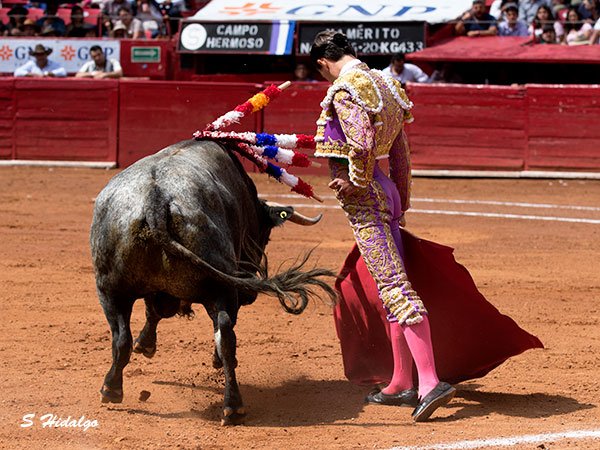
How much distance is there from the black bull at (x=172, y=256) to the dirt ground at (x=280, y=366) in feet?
0.84

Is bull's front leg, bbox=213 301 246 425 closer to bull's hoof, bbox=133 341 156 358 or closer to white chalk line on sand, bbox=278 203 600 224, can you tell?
bull's hoof, bbox=133 341 156 358

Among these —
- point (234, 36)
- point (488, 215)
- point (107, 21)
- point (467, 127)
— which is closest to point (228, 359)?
point (488, 215)

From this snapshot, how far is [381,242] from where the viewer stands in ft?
11.3

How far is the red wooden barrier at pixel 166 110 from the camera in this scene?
11.9m

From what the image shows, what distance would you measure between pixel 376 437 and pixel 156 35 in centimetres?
1227

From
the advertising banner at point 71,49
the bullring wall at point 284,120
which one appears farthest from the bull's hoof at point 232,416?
the advertising banner at point 71,49

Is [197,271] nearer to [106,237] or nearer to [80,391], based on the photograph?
[106,237]

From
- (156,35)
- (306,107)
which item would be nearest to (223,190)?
(306,107)

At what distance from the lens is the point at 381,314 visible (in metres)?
3.90

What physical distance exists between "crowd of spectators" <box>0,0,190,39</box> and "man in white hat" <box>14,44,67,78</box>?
101cm

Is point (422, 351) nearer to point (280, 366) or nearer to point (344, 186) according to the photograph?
point (344, 186)

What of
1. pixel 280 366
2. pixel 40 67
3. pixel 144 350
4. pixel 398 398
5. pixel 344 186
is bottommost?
pixel 40 67

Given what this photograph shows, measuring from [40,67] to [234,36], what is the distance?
9.88ft

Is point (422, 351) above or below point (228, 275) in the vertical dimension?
below
